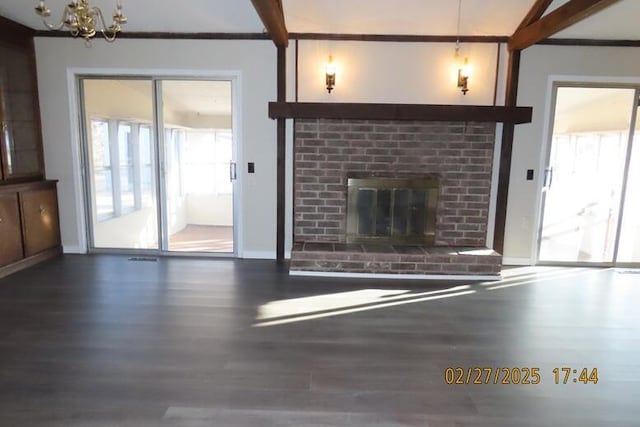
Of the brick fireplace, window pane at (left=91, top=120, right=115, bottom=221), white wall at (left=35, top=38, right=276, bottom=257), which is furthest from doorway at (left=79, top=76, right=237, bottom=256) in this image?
the brick fireplace

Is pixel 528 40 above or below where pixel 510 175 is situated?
above

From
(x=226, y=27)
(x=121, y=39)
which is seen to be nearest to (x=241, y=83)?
(x=226, y=27)

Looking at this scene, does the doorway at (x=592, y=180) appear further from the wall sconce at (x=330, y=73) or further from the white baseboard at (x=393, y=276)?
the wall sconce at (x=330, y=73)

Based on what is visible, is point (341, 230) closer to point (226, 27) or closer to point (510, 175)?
point (510, 175)

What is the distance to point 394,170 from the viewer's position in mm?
4492

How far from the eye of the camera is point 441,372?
94.5 inches

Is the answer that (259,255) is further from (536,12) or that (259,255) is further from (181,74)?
(536,12)

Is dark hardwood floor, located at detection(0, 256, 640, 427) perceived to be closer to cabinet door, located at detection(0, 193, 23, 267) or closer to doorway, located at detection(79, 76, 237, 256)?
cabinet door, located at detection(0, 193, 23, 267)

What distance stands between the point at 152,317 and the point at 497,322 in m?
2.66

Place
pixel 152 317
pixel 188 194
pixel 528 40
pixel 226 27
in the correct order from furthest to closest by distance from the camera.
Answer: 1. pixel 188 194
2. pixel 226 27
3. pixel 528 40
4. pixel 152 317

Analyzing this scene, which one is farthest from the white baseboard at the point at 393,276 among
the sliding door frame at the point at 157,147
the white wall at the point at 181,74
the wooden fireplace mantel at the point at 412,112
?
the wooden fireplace mantel at the point at 412,112

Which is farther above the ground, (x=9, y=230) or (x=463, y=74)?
(x=463, y=74)

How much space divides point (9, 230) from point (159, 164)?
158 cm

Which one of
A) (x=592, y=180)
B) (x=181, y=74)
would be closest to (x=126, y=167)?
(x=181, y=74)
